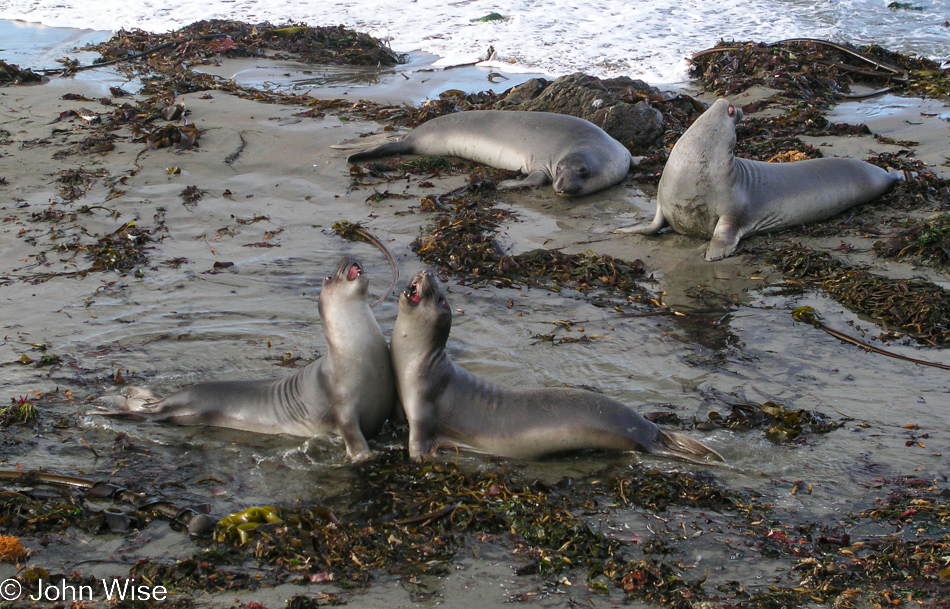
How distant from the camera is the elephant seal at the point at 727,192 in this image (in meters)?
6.49

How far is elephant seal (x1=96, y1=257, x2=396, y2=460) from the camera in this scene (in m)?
3.93

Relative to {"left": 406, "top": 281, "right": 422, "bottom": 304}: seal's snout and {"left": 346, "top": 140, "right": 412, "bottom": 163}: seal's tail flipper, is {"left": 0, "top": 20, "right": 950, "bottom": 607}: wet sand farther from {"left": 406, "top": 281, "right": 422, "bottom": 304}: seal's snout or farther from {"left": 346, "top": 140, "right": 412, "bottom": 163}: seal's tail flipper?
{"left": 406, "top": 281, "right": 422, "bottom": 304}: seal's snout

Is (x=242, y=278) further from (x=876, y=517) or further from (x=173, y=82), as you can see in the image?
(x=173, y=82)

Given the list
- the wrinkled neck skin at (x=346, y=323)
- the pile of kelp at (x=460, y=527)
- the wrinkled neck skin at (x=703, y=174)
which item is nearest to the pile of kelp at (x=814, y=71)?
the wrinkled neck skin at (x=703, y=174)

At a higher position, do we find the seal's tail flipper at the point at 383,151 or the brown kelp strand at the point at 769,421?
the seal's tail flipper at the point at 383,151

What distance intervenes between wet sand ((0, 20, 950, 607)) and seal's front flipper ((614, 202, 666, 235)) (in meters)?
0.11

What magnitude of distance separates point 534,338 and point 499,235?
1.79 meters

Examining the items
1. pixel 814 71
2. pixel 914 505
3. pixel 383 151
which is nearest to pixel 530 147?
pixel 383 151

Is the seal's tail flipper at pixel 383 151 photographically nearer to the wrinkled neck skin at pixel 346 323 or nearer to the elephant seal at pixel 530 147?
the elephant seal at pixel 530 147

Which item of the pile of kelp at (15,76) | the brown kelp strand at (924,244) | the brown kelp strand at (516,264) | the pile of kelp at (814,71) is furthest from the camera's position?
the pile of kelp at (15,76)

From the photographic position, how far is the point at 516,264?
5.80 meters

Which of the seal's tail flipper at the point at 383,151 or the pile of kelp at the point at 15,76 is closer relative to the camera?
the seal's tail flipper at the point at 383,151

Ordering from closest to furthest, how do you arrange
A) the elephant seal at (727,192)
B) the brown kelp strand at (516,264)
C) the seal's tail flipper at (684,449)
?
the seal's tail flipper at (684,449), the brown kelp strand at (516,264), the elephant seal at (727,192)

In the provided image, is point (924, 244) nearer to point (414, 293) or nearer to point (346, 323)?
point (414, 293)
